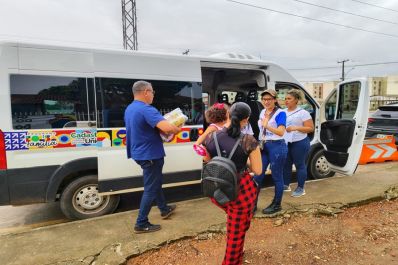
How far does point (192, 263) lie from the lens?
2.81m

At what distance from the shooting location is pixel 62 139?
3.59m

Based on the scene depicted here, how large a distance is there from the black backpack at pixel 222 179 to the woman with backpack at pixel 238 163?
2.0 inches

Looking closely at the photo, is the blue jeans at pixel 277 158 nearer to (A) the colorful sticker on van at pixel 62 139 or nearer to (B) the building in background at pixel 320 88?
(A) the colorful sticker on van at pixel 62 139

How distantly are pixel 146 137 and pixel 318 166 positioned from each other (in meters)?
3.97

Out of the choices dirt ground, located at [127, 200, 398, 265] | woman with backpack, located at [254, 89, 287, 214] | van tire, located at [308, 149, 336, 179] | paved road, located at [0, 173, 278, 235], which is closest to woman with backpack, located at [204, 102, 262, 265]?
dirt ground, located at [127, 200, 398, 265]

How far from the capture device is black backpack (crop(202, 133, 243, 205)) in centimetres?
209

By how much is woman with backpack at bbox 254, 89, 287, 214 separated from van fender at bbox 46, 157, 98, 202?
226cm

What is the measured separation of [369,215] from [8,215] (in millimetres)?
5269

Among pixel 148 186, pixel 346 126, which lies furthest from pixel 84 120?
pixel 346 126

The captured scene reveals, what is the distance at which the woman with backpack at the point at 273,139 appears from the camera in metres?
3.57

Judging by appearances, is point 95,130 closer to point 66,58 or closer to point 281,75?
point 66,58

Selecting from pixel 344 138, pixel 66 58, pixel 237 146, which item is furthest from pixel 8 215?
pixel 344 138

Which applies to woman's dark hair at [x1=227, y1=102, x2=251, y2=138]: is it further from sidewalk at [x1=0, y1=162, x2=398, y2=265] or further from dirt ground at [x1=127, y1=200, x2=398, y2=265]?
sidewalk at [x1=0, y1=162, x2=398, y2=265]

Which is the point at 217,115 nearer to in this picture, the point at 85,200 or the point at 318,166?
the point at 85,200
